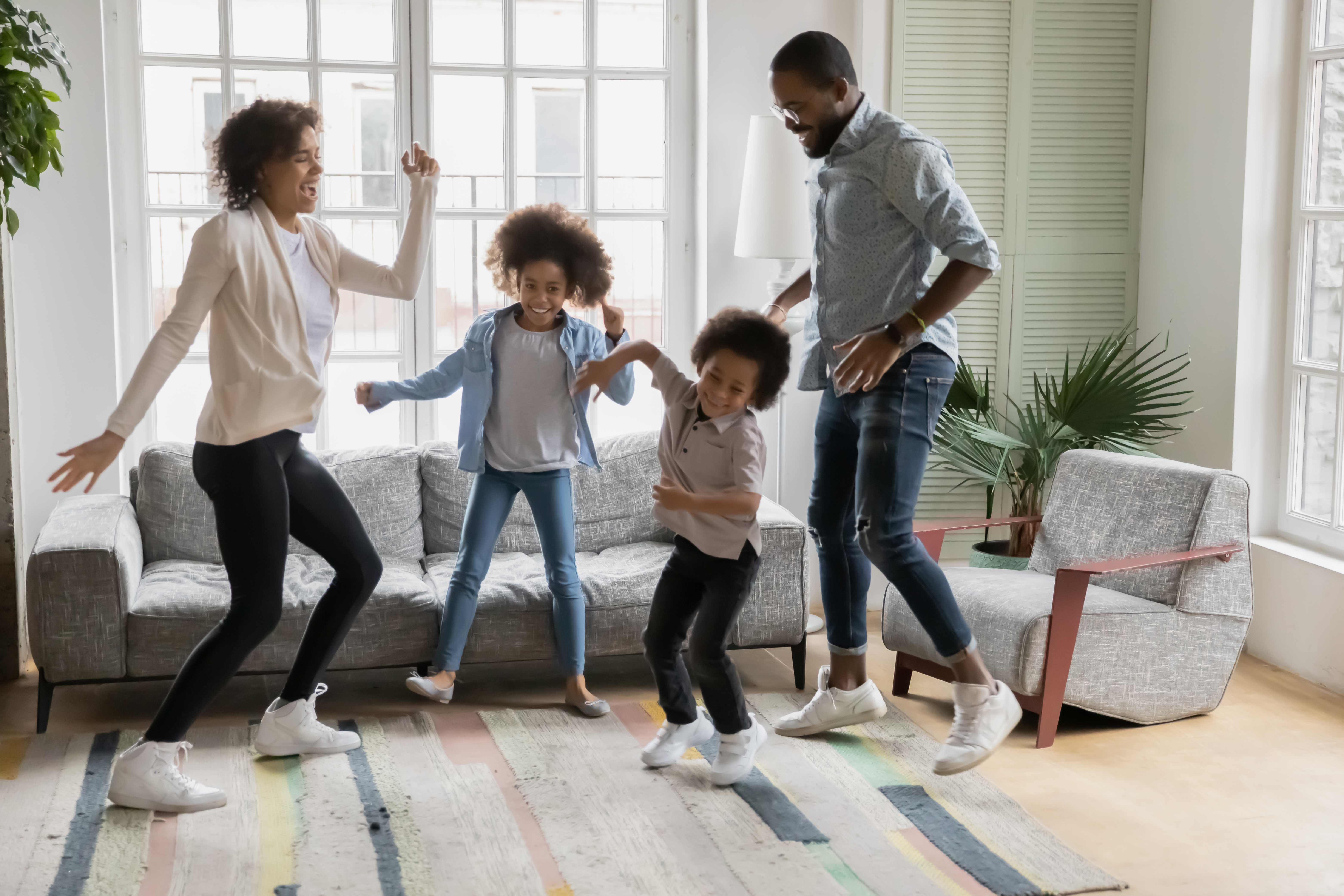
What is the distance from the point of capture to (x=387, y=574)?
11.0 feet

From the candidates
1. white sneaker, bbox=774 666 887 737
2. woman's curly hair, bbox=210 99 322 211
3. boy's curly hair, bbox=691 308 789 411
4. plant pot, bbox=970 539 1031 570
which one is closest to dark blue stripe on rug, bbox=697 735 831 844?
white sneaker, bbox=774 666 887 737

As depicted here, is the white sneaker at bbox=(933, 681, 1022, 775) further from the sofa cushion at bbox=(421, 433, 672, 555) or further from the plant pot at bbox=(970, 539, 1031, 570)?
the sofa cushion at bbox=(421, 433, 672, 555)

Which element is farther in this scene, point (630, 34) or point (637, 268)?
point (637, 268)

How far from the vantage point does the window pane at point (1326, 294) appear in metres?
3.71

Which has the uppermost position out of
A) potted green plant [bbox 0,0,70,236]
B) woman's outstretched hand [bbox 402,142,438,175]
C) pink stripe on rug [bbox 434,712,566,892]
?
potted green plant [bbox 0,0,70,236]

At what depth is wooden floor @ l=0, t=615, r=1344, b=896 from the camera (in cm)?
243

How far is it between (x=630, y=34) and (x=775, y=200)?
0.85 metres

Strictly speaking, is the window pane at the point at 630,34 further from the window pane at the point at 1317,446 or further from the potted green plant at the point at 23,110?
the window pane at the point at 1317,446

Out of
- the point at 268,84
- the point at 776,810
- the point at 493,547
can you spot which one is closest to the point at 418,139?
the point at 268,84

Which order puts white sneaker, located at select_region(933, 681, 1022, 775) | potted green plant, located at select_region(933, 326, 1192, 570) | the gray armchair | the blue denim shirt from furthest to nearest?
1. potted green plant, located at select_region(933, 326, 1192, 570)
2. the blue denim shirt
3. the gray armchair
4. white sneaker, located at select_region(933, 681, 1022, 775)

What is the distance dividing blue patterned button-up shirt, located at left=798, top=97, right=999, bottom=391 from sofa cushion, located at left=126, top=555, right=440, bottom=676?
49.9 inches

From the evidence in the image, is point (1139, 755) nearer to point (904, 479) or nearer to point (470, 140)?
point (904, 479)

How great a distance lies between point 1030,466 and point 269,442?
237cm

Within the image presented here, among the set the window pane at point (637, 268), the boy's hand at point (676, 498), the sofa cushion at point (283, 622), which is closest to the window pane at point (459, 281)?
the window pane at point (637, 268)
